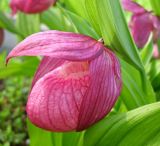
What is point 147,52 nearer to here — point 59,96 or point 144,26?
point 144,26

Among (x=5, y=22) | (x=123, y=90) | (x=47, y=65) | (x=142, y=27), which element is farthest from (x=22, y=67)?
(x=47, y=65)

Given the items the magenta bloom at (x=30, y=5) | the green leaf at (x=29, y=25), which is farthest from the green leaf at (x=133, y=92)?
the green leaf at (x=29, y=25)

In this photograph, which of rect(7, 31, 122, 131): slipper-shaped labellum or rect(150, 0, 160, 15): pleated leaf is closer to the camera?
rect(7, 31, 122, 131): slipper-shaped labellum

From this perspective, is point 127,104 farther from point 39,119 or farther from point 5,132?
point 5,132

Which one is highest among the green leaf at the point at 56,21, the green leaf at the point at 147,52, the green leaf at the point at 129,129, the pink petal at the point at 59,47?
the green leaf at the point at 56,21

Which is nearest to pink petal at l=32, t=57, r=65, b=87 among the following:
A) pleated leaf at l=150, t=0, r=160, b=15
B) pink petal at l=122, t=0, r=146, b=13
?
pink petal at l=122, t=0, r=146, b=13

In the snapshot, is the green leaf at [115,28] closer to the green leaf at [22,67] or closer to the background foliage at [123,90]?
the background foliage at [123,90]

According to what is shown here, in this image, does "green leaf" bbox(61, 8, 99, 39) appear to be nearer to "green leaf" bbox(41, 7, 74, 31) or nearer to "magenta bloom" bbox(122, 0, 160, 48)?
"magenta bloom" bbox(122, 0, 160, 48)
